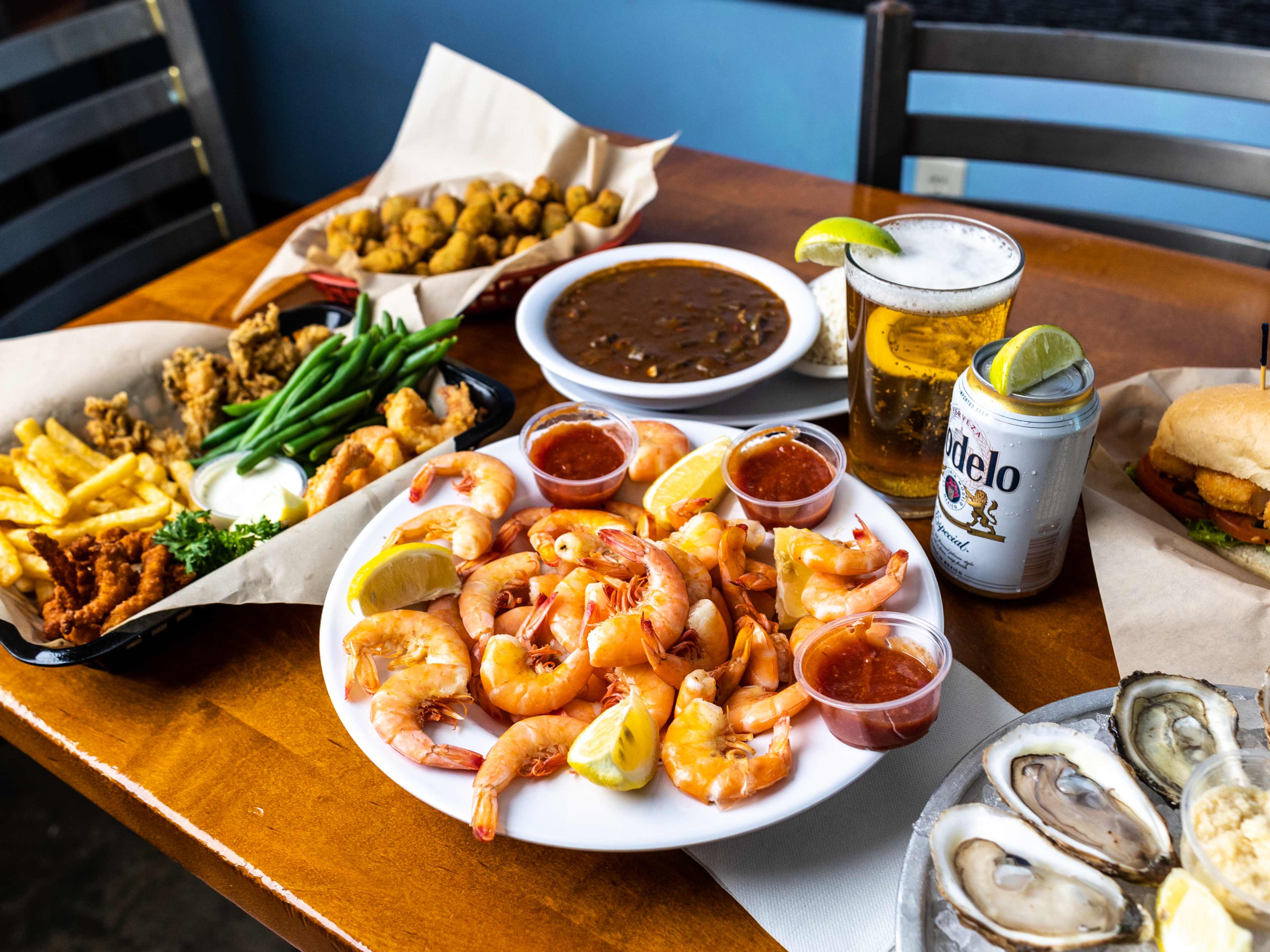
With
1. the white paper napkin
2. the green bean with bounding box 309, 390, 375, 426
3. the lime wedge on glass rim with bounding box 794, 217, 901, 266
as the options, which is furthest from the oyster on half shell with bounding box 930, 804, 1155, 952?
the green bean with bounding box 309, 390, 375, 426

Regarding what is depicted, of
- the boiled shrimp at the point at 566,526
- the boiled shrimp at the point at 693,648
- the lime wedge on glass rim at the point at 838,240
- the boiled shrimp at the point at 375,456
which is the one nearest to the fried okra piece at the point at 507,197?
the boiled shrimp at the point at 375,456

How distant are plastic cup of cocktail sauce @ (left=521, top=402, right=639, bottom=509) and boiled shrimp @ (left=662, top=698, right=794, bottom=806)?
0.50 meters

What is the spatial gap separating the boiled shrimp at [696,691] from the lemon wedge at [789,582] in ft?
0.71

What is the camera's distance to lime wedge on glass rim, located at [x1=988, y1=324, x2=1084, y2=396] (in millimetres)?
1263

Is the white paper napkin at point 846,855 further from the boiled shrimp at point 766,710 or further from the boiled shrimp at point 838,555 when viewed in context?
the boiled shrimp at point 838,555

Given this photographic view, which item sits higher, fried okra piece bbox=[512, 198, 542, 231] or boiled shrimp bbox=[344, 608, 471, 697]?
fried okra piece bbox=[512, 198, 542, 231]

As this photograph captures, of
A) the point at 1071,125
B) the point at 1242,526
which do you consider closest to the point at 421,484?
the point at 1242,526

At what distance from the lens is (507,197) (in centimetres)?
252

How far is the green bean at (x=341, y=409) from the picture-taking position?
197cm

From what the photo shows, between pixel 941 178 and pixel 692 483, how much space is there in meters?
3.04

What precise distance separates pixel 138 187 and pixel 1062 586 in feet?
10.3

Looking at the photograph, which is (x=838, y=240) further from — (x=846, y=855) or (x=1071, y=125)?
(x=1071, y=125)

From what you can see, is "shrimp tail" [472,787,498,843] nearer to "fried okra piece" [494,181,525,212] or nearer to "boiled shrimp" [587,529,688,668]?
"boiled shrimp" [587,529,688,668]

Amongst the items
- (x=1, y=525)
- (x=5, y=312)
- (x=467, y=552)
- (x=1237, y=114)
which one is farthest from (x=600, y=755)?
(x=5, y=312)
